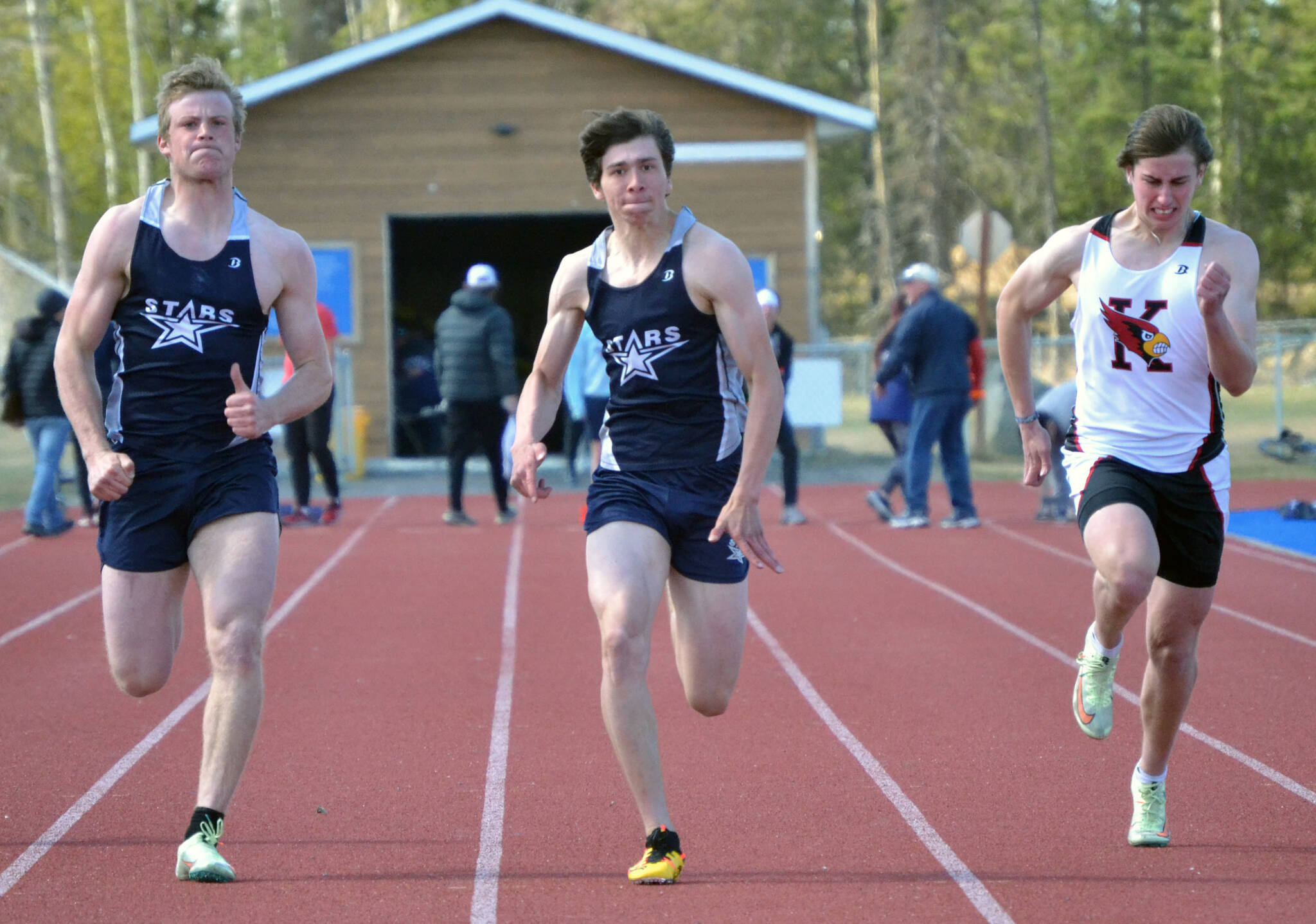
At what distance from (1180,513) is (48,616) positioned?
6935mm

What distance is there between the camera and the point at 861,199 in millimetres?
46812

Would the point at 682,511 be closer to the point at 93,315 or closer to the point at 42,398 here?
the point at 93,315

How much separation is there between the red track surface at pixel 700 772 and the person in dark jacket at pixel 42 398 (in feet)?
11.8

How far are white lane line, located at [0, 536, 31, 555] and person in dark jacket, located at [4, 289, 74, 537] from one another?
0.13 meters

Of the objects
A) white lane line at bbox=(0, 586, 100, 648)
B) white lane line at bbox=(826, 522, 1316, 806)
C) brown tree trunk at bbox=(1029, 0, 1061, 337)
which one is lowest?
white lane line at bbox=(826, 522, 1316, 806)

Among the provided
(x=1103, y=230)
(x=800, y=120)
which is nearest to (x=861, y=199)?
(x=800, y=120)

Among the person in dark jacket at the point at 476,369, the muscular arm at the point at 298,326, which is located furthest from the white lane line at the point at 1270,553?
the muscular arm at the point at 298,326

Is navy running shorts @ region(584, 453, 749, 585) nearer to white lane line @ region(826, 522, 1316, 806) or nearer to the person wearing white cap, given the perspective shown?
white lane line @ region(826, 522, 1316, 806)

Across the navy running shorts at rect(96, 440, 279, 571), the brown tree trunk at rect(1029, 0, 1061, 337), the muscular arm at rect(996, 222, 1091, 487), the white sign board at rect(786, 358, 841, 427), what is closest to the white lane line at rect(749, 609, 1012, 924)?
the muscular arm at rect(996, 222, 1091, 487)

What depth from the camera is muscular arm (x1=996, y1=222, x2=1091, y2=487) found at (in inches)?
187

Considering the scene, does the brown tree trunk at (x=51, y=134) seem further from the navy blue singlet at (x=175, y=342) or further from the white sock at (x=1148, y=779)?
the white sock at (x=1148, y=779)

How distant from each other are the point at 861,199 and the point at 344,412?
102 ft

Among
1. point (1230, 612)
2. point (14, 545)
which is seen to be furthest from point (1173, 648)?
point (14, 545)

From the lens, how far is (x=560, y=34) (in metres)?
18.9
